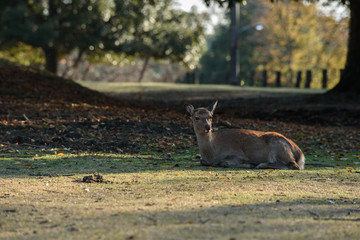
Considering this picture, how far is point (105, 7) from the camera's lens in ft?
124

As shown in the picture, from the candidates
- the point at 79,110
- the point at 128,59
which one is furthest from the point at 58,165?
the point at 128,59

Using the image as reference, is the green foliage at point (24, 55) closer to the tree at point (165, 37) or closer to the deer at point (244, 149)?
the tree at point (165, 37)

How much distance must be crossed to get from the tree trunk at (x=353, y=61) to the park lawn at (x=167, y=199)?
1381 cm

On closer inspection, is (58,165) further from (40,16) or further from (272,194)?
(40,16)

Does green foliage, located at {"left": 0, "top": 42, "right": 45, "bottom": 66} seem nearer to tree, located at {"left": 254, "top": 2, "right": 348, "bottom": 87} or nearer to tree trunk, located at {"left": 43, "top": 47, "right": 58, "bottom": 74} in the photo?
tree trunk, located at {"left": 43, "top": 47, "right": 58, "bottom": 74}

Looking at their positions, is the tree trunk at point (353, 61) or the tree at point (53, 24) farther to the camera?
the tree at point (53, 24)

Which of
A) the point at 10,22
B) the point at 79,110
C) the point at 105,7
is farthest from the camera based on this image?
the point at 105,7

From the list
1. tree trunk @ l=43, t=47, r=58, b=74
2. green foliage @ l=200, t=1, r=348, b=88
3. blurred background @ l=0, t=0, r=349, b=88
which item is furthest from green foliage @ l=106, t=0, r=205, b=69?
green foliage @ l=200, t=1, r=348, b=88

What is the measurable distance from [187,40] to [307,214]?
3666 centimetres

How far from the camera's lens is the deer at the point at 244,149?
10.4m

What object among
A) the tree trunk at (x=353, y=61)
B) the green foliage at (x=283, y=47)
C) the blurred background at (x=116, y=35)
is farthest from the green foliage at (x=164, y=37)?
the green foliage at (x=283, y=47)

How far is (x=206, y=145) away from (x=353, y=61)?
1640 cm

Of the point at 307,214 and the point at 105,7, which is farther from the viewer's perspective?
the point at 105,7

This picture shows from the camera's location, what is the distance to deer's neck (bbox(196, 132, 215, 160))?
34.5 feet
